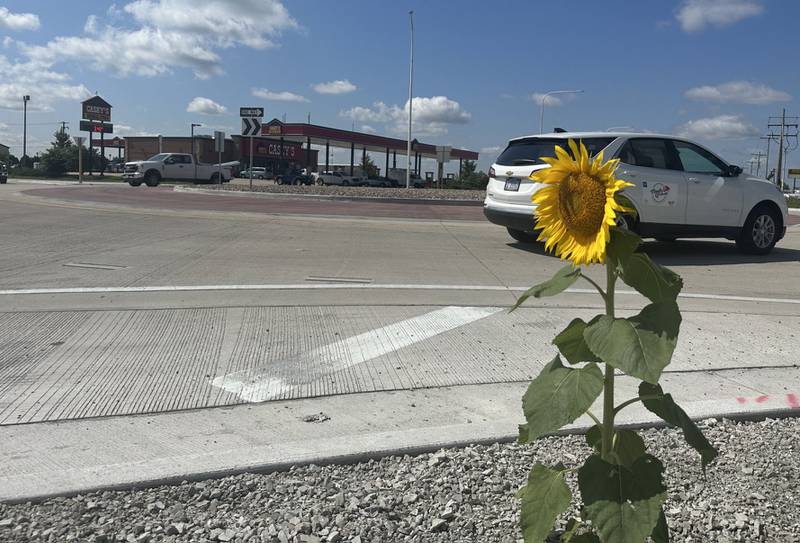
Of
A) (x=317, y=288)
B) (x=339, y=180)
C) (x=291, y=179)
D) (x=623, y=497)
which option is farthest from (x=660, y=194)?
(x=339, y=180)

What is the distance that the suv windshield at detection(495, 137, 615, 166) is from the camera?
991 cm

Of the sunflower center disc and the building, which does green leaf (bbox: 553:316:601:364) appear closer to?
the sunflower center disc

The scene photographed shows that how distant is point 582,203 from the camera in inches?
74.4

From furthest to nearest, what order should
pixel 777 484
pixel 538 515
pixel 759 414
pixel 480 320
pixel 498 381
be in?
pixel 480 320, pixel 498 381, pixel 759 414, pixel 777 484, pixel 538 515

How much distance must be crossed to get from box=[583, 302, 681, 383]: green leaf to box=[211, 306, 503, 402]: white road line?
8.34ft

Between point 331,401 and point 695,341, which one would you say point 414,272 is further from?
A: point 331,401

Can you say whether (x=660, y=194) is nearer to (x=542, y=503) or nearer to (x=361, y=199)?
(x=542, y=503)

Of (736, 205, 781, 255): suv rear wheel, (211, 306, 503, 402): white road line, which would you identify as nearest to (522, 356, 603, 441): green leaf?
(211, 306, 503, 402): white road line

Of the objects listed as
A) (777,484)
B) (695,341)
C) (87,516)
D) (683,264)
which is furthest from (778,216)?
(87,516)

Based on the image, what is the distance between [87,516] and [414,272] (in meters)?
6.42

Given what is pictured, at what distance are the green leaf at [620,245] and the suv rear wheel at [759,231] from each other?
33.2 feet

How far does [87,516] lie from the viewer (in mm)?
2592

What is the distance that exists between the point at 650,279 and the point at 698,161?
9.48 m

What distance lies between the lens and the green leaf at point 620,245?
72.1 inches
